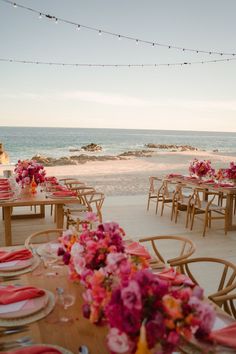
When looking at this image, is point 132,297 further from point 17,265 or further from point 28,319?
point 17,265

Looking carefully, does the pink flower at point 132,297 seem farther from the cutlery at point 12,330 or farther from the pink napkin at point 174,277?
the pink napkin at point 174,277

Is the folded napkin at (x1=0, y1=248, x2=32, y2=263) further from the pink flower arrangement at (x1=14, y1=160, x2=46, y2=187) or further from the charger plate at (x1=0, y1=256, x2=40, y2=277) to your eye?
the pink flower arrangement at (x1=14, y1=160, x2=46, y2=187)

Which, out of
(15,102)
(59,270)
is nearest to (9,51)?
(59,270)

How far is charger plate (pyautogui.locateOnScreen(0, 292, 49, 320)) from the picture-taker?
4.64ft

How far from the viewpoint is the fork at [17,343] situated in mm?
1234

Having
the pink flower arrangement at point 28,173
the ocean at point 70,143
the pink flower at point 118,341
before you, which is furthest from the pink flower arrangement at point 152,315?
the ocean at point 70,143

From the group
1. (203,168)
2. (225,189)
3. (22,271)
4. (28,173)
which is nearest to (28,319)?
(22,271)

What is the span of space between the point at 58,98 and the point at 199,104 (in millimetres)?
14648

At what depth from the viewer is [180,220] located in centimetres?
610

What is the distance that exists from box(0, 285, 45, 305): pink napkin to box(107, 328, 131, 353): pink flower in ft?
2.34

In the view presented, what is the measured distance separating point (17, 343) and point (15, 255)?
831 mm

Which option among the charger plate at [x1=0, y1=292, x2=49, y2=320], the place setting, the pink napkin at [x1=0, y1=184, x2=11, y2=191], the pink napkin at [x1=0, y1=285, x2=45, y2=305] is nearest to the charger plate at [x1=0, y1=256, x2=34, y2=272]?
the place setting

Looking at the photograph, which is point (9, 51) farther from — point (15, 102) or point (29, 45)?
point (15, 102)

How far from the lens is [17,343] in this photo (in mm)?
1262
